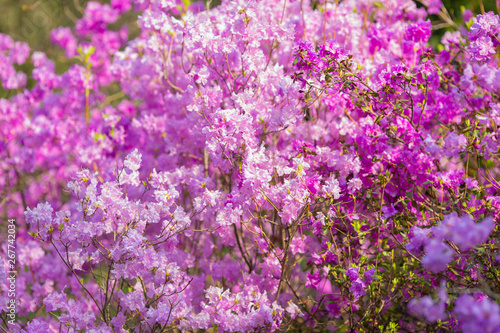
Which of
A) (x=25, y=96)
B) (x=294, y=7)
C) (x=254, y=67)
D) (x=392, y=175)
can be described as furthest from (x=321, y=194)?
(x=25, y=96)

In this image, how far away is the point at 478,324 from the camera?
129 centimetres

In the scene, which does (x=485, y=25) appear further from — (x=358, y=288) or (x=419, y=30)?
(x=358, y=288)

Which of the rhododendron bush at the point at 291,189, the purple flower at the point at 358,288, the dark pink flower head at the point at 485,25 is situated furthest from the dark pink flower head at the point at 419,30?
the purple flower at the point at 358,288

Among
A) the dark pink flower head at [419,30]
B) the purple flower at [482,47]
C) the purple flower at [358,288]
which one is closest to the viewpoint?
the purple flower at [358,288]

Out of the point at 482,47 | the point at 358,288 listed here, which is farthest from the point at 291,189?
the point at 482,47

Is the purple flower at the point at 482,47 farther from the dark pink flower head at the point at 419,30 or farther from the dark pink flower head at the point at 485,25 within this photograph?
the dark pink flower head at the point at 419,30

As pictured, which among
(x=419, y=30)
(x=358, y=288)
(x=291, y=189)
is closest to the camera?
(x=358, y=288)

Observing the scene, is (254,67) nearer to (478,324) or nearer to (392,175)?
Result: (392,175)

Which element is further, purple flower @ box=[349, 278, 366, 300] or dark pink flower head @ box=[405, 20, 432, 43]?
dark pink flower head @ box=[405, 20, 432, 43]

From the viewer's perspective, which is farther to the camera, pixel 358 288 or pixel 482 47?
pixel 482 47

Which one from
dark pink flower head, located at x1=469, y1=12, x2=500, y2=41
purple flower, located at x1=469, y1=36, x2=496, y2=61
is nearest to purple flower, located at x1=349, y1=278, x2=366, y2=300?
purple flower, located at x1=469, y1=36, x2=496, y2=61

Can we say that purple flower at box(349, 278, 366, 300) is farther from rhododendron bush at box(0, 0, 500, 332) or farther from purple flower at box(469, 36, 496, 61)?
purple flower at box(469, 36, 496, 61)

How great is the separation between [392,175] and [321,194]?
0.48 metres

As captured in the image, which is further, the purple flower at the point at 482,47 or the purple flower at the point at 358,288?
the purple flower at the point at 482,47
